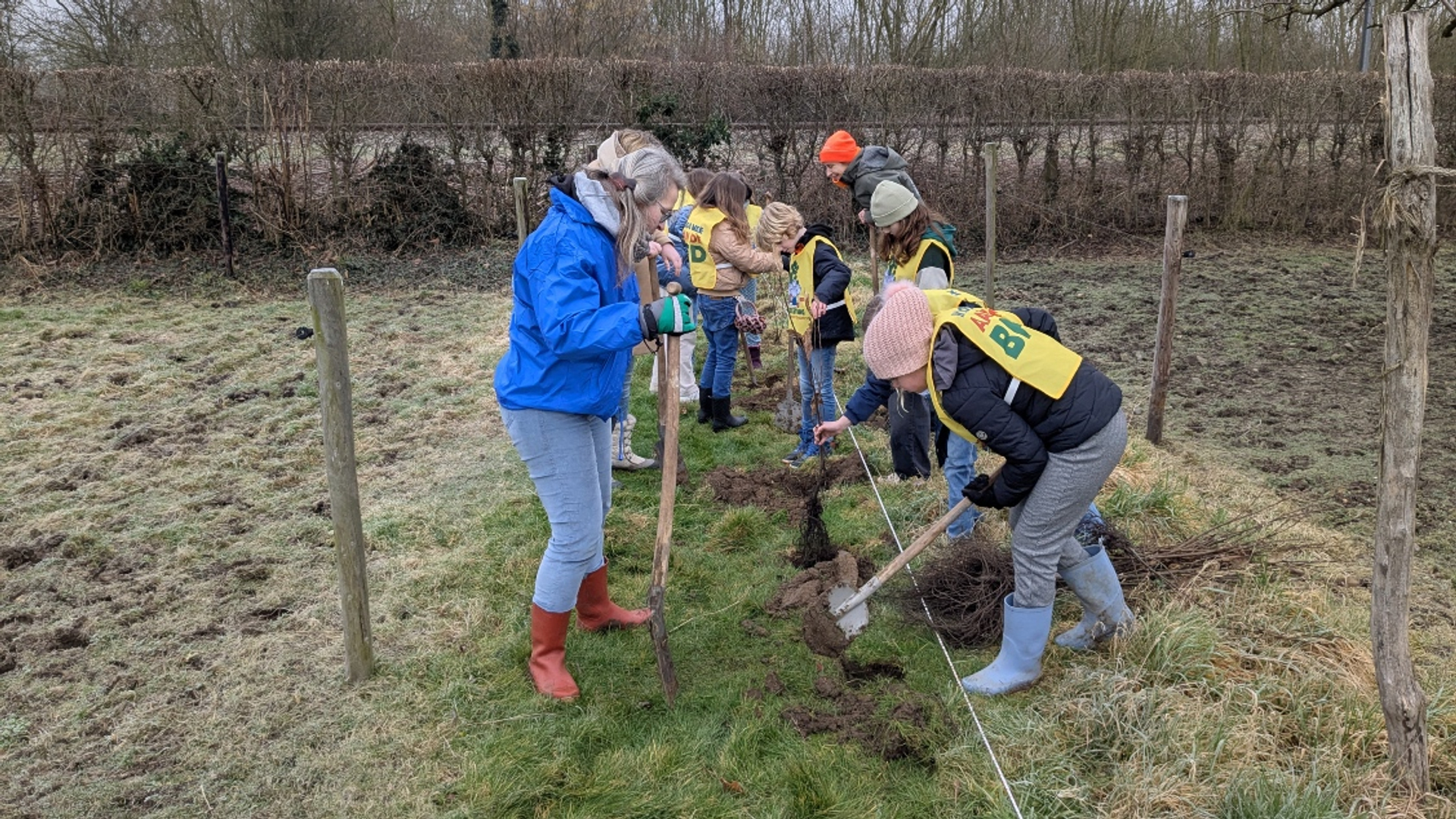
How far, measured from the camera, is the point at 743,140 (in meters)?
15.0

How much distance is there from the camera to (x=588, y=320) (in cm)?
322

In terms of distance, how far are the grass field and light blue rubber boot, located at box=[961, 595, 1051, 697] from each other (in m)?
0.09

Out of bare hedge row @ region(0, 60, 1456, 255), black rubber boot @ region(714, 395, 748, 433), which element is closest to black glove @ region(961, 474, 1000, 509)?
black rubber boot @ region(714, 395, 748, 433)

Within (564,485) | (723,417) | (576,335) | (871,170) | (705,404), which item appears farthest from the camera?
(705,404)

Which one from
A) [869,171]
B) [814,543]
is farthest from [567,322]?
[869,171]

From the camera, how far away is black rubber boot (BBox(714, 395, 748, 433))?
6914 millimetres

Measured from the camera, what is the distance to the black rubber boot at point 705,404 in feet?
23.0

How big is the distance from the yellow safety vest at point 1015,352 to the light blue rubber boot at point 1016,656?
757 mm

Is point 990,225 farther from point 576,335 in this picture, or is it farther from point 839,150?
point 576,335

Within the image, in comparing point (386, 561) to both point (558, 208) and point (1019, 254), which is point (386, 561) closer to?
point (558, 208)

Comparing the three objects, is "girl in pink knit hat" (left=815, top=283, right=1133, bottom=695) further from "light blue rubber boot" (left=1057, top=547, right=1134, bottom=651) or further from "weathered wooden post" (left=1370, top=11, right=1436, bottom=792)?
"weathered wooden post" (left=1370, top=11, right=1436, bottom=792)

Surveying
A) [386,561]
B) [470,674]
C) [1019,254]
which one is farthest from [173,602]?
[1019,254]

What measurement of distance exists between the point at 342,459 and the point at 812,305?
2934mm

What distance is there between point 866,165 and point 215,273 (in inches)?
353
